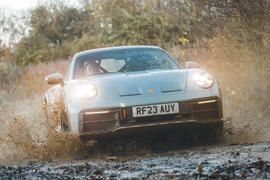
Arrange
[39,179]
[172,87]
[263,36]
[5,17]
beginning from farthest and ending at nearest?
[5,17] < [263,36] < [172,87] < [39,179]

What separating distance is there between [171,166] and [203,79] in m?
1.93

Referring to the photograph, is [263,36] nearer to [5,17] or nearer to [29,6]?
[5,17]

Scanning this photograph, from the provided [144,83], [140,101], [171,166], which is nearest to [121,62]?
[144,83]

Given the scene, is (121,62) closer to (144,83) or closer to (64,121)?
(64,121)

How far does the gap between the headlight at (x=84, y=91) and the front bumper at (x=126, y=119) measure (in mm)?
192

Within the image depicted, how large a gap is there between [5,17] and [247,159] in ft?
95.6

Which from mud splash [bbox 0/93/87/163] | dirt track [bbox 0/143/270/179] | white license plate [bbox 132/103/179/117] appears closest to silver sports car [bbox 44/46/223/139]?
white license plate [bbox 132/103/179/117]

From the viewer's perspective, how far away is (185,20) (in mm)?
14680

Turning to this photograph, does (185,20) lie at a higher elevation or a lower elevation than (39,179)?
higher

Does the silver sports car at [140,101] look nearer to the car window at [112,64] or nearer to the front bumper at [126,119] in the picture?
the front bumper at [126,119]

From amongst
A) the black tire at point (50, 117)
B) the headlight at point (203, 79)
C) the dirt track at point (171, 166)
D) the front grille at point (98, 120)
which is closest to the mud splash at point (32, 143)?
the black tire at point (50, 117)

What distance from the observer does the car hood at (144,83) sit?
7.68 m

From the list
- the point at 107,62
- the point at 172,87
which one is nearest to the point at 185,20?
the point at 107,62

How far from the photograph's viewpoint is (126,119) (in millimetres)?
7539
